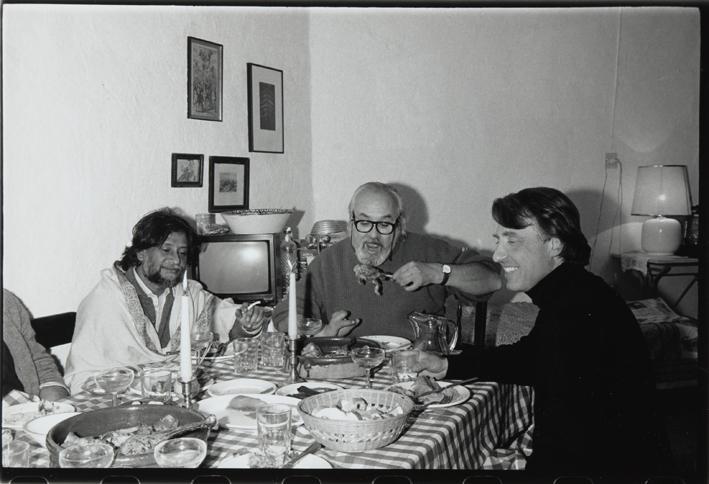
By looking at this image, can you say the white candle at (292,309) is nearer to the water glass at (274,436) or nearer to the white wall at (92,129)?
the water glass at (274,436)

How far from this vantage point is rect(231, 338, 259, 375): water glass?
1753 millimetres

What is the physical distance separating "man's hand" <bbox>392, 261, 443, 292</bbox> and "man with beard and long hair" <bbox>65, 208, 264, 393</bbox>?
57 centimetres

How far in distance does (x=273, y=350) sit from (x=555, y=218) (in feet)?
2.87

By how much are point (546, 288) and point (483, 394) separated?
0.32 m

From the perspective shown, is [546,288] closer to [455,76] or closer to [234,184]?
[234,184]

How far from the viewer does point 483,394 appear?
1571 millimetres

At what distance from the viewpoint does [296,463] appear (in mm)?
1193

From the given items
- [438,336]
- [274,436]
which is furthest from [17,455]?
[438,336]

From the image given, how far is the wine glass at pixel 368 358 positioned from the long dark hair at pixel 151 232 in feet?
3.47

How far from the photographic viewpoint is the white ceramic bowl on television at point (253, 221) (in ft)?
10.1

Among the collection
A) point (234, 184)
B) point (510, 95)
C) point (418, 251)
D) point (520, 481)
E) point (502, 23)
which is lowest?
point (520, 481)

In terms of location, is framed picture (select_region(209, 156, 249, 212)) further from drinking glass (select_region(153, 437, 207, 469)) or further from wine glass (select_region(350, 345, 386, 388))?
drinking glass (select_region(153, 437, 207, 469))

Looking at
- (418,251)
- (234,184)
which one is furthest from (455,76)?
(418,251)

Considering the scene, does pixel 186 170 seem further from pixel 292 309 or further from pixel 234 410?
pixel 234 410
